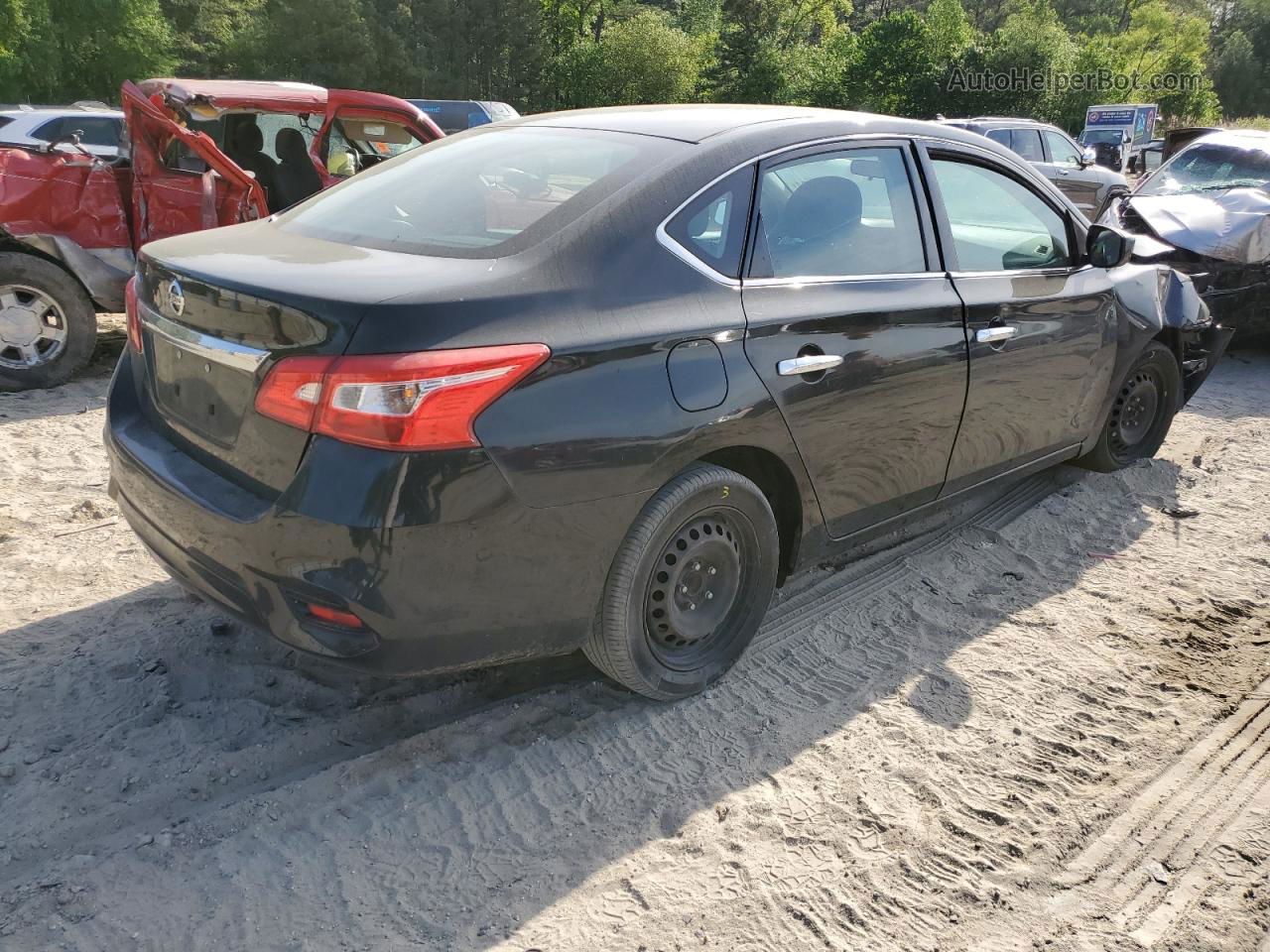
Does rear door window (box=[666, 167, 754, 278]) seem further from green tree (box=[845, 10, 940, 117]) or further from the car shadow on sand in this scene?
green tree (box=[845, 10, 940, 117])

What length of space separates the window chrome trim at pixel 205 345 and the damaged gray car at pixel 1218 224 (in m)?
6.32

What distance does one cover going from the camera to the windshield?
8578mm

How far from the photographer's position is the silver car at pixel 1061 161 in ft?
49.5

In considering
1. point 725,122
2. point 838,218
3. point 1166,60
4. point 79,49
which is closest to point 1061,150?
point 838,218

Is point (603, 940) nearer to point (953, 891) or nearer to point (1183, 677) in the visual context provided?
point (953, 891)

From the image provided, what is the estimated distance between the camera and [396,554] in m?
2.45

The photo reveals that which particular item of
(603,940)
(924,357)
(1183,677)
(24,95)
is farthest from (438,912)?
(24,95)

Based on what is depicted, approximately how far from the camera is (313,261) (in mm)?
2799

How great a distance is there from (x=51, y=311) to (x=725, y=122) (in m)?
5.26

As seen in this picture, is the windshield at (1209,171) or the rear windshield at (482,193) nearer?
the rear windshield at (482,193)

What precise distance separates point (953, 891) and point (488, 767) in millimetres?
1304

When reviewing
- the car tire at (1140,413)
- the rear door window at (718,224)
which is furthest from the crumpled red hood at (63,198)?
the car tire at (1140,413)

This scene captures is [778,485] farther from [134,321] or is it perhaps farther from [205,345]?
[134,321]

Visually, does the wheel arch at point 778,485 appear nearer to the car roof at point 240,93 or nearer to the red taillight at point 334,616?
the red taillight at point 334,616
